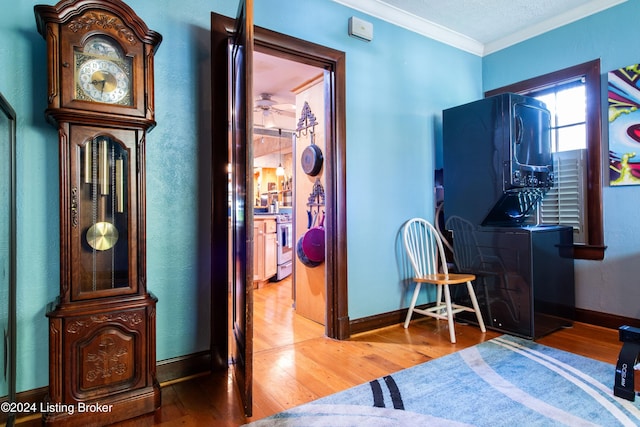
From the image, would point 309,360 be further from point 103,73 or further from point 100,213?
point 103,73

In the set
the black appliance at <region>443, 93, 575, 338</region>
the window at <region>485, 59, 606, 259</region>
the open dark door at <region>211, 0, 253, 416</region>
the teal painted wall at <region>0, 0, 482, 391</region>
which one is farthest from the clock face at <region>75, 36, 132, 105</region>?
the window at <region>485, 59, 606, 259</region>

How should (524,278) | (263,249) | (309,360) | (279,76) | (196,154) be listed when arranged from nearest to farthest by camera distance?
(196,154) < (309,360) < (524,278) < (279,76) < (263,249)

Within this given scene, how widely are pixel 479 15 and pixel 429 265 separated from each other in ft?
7.41

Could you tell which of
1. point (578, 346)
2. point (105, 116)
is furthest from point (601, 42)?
point (105, 116)

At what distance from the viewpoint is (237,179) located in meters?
2.11

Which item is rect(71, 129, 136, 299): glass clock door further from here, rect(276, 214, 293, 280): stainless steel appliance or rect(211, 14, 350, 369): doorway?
rect(276, 214, 293, 280): stainless steel appliance

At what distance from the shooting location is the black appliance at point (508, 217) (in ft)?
9.11

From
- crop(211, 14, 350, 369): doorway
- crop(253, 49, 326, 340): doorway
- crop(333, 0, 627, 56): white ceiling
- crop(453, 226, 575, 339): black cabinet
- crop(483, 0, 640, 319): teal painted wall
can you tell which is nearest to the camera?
crop(211, 14, 350, 369): doorway

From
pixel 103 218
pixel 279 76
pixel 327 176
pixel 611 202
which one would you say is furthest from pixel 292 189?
pixel 611 202

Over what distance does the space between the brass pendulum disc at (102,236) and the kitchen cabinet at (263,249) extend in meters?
3.03

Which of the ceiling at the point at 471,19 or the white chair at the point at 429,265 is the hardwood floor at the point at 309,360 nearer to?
the white chair at the point at 429,265

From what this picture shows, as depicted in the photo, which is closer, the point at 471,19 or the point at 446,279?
the point at 446,279

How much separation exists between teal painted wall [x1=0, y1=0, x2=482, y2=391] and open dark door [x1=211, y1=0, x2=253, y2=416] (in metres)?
0.08

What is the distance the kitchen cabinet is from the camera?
16.2 ft
